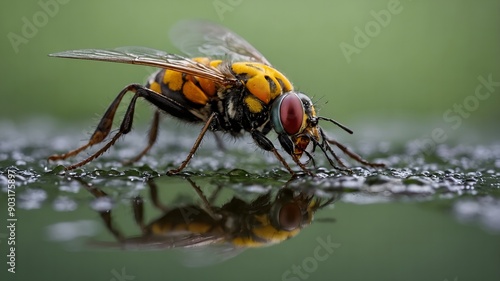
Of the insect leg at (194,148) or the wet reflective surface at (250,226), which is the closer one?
the wet reflective surface at (250,226)

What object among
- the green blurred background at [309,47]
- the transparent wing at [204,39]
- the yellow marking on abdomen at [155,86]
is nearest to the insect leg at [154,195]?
the yellow marking on abdomen at [155,86]

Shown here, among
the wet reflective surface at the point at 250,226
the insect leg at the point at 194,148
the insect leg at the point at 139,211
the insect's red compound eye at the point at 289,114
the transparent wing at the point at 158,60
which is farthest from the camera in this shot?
the transparent wing at the point at 158,60

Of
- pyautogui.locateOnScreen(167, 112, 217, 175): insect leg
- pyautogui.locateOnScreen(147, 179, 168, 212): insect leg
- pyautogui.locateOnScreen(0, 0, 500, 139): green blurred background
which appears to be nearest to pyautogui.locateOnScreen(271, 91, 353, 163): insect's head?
pyautogui.locateOnScreen(167, 112, 217, 175): insect leg

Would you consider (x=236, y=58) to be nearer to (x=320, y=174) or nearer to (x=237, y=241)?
(x=320, y=174)

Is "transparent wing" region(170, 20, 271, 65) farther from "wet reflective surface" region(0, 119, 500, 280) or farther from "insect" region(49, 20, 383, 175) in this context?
"wet reflective surface" region(0, 119, 500, 280)

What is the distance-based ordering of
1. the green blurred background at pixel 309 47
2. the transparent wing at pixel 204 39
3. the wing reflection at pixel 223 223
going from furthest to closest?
the green blurred background at pixel 309 47 → the transparent wing at pixel 204 39 → the wing reflection at pixel 223 223

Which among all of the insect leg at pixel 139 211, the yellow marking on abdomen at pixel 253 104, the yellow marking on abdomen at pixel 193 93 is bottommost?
the insect leg at pixel 139 211

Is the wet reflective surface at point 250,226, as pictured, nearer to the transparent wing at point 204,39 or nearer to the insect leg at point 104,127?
the insect leg at point 104,127

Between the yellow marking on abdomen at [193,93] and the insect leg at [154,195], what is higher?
the yellow marking on abdomen at [193,93]

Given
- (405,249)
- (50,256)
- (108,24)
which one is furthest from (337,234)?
(108,24)
